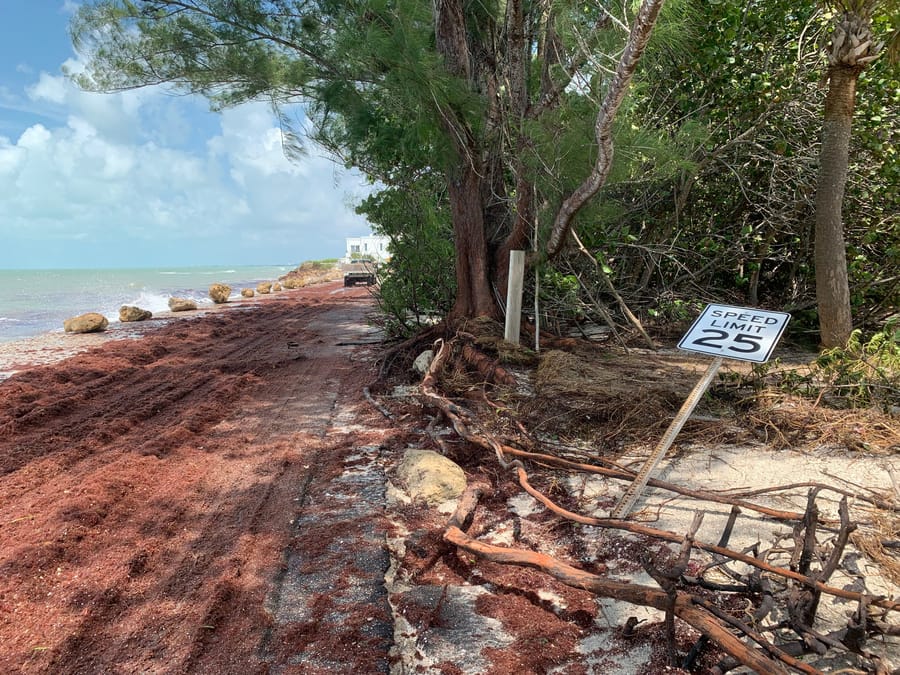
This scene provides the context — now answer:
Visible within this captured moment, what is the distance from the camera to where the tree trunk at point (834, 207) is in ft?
17.0

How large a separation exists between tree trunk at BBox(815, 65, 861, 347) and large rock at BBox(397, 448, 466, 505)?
461cm

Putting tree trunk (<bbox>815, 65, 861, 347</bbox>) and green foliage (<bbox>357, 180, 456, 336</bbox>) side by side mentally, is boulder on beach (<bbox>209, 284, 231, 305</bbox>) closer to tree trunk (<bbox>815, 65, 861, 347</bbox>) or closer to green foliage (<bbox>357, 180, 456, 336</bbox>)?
green foliage (<bbox>357, 180, 456, 336</bbox>)

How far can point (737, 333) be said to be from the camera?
2.74 meters

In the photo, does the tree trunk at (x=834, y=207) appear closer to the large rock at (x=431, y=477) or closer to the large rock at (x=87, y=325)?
the large rock at (x=431, y=477)

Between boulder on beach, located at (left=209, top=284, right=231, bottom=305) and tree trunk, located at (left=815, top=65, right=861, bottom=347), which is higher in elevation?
tree trunk, located at (left=815, top=65, right=861, bottom=347)

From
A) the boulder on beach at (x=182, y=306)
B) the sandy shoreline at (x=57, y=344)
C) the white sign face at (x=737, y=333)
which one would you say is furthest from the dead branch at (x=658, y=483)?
the boulder on beach at (x=182, y=306)

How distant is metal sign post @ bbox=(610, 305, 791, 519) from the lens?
2617 mm

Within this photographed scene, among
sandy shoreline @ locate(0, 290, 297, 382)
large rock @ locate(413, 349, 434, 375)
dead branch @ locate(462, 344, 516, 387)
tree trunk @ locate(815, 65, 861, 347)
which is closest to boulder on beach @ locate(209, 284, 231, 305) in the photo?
sandy shoreline @ locate(0, 290, 297, 382)

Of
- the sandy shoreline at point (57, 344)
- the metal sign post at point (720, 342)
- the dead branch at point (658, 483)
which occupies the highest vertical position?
the metal sign post at point (720, 342)

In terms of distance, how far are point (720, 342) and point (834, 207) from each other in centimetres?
390

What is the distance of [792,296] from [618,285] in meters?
2.42

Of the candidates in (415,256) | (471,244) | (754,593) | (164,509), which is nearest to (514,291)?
(471,244)

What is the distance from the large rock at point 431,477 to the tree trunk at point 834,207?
4.61 m

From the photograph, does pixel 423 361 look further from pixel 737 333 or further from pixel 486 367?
pixel 737 333
